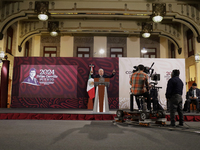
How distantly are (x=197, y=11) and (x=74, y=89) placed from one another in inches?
262

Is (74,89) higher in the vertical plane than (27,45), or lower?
lower

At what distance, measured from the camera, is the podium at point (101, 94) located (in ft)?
18.5

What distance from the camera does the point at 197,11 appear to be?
903 centimetres

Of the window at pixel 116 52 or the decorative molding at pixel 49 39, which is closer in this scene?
the window at pixel 116 52

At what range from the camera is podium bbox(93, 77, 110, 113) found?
18.5ft

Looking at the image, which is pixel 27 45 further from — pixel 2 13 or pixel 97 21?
pixel 97 21

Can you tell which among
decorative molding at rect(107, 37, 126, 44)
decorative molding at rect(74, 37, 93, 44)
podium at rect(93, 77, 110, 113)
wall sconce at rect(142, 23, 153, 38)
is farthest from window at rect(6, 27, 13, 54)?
wall sconce at rect(142, 23, 153, 38)

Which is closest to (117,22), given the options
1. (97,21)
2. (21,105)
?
(97,21)

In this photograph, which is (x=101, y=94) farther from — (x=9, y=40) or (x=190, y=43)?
(x=190, y=43)

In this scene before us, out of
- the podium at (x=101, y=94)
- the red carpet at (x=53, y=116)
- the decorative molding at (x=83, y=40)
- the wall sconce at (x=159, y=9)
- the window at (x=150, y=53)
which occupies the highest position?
the wall sconce at (x=159, y=9)

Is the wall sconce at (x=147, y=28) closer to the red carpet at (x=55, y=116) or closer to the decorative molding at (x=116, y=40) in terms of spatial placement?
the decorative molding at (x=116, y=40)

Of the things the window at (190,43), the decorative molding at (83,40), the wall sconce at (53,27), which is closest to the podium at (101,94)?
the wall sconce at (53,27)

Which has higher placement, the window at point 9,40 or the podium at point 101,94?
the window at point 9,40

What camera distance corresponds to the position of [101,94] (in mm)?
5695
